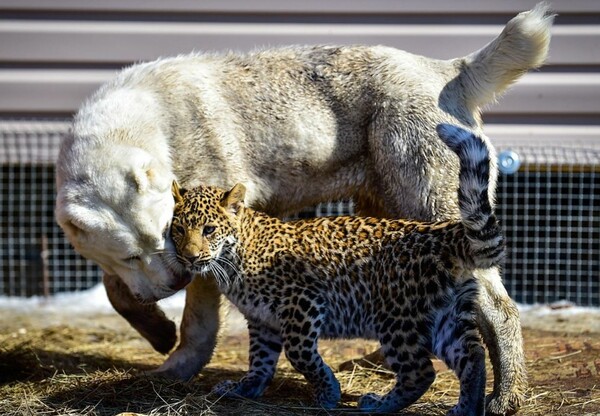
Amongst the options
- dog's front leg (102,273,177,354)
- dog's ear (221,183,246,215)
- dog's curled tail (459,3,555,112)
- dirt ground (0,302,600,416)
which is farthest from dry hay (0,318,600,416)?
dog's curled tail (459,3,555,112)

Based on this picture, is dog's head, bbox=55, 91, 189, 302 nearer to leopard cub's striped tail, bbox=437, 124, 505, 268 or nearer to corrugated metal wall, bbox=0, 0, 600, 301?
leopard cub's striped tail, bbox=437, 124, 505, 268

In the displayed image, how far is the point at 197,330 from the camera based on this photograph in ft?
21.3

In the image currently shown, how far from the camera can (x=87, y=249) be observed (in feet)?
19.4

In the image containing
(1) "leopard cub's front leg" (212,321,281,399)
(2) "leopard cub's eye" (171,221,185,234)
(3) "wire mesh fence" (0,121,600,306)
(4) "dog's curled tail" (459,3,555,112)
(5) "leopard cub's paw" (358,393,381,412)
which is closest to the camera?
(5) "leopard cub's paw" (358,393,381,412)

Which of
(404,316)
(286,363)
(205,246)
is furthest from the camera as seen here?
(286,363)

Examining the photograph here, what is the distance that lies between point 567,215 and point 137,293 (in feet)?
14.8

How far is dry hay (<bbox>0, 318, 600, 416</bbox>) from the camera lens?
216 inches

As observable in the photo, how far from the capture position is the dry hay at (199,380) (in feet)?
18.0

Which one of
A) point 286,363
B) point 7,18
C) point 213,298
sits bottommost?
point 286,363

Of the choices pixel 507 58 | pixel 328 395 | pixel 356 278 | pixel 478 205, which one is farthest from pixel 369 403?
pixel 507 58

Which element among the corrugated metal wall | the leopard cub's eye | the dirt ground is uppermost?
the corrugated metal wall

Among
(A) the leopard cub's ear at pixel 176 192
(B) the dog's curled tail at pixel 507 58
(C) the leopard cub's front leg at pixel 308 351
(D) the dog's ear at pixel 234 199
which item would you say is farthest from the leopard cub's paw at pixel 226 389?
(B) the dog's curled tail at pixel 507 58

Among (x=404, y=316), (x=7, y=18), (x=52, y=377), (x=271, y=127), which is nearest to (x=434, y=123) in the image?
(x=271, y=127)

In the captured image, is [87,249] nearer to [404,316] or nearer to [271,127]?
[271,127]
